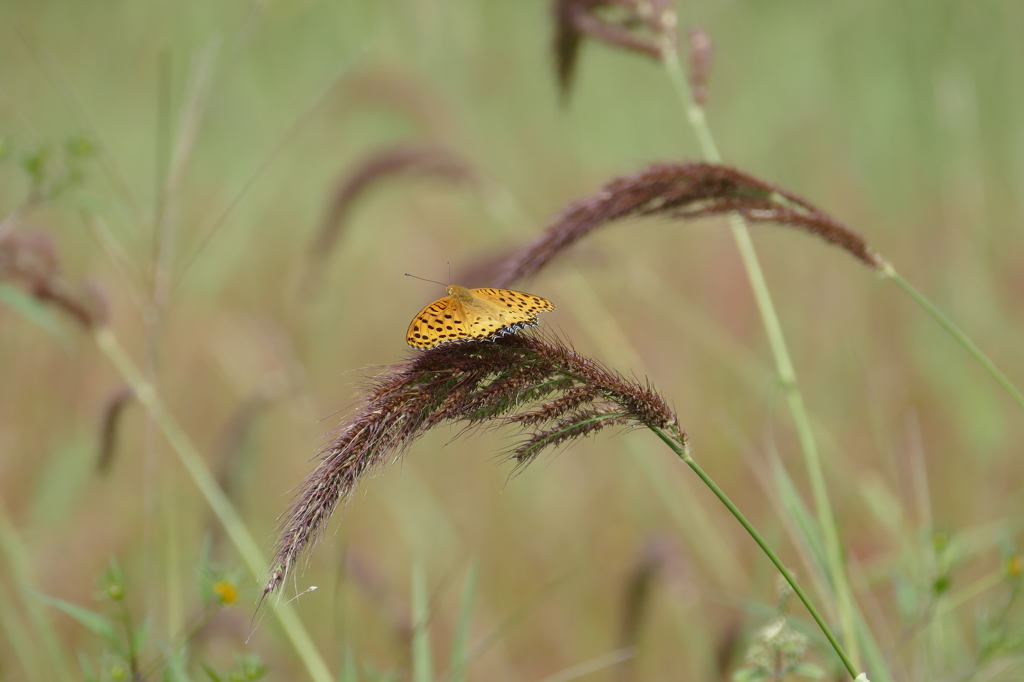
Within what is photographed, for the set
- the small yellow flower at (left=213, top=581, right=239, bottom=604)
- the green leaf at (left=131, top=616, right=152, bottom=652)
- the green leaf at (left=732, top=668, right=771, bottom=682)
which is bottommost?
the green leaf at (left=732, top=668, right=771, bottom=682)

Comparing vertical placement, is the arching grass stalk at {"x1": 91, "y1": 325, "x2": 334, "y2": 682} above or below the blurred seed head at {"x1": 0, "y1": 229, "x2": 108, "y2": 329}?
below

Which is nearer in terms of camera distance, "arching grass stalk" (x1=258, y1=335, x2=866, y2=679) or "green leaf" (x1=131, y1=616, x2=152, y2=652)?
"arching grass stalk" (x1=258, y1=335, x2=866, y2=679)

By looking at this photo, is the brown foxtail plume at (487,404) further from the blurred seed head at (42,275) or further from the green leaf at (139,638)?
the blurred seed head at (42,275)

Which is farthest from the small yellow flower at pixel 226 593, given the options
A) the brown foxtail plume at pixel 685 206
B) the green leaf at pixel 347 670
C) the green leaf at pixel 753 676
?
the green leaf at pixel 753 676

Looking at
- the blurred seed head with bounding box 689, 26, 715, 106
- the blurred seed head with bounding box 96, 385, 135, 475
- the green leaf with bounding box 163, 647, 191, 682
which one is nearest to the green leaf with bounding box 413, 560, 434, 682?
the green leaf with bounding box 163, 647, 191, 682

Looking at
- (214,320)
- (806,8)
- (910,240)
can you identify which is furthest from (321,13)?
(910,240)

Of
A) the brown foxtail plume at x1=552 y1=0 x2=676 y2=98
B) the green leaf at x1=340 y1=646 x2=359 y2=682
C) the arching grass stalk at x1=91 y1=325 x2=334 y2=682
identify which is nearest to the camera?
the green leaf at x1=340 y1=646 x2=359 y2=682

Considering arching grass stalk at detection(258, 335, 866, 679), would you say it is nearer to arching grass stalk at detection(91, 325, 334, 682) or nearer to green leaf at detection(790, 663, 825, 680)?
green leaf at detection(790, 663, 825, 680)
